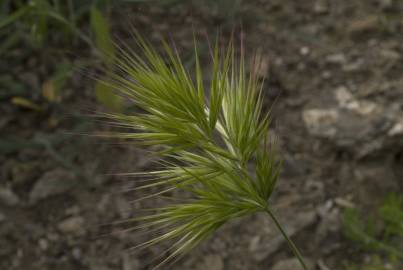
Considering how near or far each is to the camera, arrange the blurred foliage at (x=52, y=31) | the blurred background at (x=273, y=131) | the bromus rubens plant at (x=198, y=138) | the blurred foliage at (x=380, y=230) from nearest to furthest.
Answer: the bromus rubens plant at (x=198, y=138) → the blurred foliage at (x=380, y=230) → the blurred background at (x=273, y=131) → the blurred foliage at (x=52, y=31)

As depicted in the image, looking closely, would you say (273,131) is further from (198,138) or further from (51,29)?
(198,138)

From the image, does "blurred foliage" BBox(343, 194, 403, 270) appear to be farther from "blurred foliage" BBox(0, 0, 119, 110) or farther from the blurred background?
"blurred foliage" BBox(0, 0, 119, 110)

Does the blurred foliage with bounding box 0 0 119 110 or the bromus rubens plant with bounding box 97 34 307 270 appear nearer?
the bromus rubens plant with bounding box 97 34 307 270

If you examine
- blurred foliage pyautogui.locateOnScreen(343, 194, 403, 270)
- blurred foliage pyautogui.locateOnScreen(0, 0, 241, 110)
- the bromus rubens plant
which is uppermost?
the bromus rubens plant

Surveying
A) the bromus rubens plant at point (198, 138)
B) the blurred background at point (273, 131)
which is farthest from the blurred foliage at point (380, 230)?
the bromus rubens plant at point (198, 138)

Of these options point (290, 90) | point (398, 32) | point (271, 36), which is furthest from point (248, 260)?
point (398, 32)

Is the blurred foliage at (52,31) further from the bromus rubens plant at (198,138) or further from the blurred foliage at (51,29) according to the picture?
the bromus rubens plant at (198,138)

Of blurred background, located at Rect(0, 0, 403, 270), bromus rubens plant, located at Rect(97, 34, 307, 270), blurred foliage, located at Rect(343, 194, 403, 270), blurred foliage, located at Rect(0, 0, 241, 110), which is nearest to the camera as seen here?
bromus rubens plant, located at Rect(97, 34, 307, 270)

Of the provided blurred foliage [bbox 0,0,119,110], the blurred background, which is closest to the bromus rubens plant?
the blurred background

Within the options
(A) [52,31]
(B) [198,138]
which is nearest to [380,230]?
(B) [198,138]
